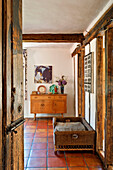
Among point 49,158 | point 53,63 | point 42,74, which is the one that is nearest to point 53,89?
point 42,74

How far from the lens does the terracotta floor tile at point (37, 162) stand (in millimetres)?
3113

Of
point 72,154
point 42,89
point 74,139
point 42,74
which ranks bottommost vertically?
point 72,154

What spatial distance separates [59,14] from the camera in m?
3.54

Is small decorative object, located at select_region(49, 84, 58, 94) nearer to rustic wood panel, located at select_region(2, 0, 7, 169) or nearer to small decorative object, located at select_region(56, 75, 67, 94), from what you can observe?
small decorative object, located at select_region(56, 75, 67, 94)

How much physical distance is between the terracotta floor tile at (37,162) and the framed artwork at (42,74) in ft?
13.7

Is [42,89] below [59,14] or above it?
below

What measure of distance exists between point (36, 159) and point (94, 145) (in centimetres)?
113

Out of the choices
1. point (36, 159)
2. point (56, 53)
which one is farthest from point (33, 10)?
point (56, 53)

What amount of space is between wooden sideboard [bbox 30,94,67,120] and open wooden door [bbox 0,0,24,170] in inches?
212

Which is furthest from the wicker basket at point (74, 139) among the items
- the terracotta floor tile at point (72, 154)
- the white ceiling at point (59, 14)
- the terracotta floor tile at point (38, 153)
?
the white ceiling at point (59, 14)

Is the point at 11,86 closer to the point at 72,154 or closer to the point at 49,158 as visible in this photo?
the point at 49,158

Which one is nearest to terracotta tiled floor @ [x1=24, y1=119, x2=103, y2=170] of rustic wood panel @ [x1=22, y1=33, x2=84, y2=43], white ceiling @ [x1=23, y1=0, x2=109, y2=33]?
rustic wood panel @ [x1=22, y1=33, x2=84, y2=43]

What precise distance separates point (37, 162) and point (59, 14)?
8.53 ft

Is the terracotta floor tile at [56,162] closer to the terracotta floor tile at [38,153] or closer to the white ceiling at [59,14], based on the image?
the terracotta floor tile at [38,153]
